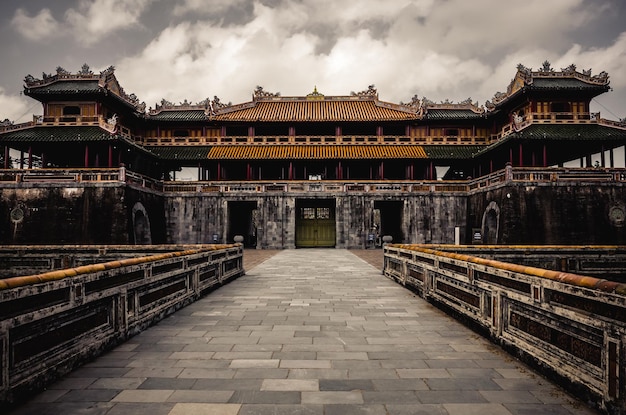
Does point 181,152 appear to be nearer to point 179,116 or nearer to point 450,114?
point 179,116

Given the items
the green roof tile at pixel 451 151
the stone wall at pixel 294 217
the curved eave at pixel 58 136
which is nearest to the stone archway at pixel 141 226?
the stone wall at pixel 294 217

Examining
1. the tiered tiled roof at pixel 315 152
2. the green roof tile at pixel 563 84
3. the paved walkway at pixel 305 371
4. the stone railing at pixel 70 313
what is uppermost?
the green roof tile at pixel 563 84

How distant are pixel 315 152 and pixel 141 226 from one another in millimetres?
13794

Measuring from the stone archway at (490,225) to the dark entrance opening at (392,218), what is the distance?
18.9ft

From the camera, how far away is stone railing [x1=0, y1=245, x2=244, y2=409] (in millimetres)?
3262

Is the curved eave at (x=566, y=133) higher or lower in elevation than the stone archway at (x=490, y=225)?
higher

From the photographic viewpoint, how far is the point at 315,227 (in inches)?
1154

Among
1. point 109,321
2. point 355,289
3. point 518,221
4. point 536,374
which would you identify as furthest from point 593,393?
point 518,221

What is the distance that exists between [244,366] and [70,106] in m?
28.7

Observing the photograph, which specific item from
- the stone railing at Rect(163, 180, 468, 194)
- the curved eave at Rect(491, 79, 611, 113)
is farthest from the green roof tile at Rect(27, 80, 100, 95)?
the curved eave at Rect(491, 79, 611, 113)

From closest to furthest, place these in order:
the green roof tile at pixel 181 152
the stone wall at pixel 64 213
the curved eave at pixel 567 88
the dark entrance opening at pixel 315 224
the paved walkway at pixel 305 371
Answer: the paved walkway at pixel 305 371, the stone wall at pixel 64 213, the curved eave at pixel 567 88, the green roof tile at pixel 181 152, the dark entrance opening at pixel 315 224

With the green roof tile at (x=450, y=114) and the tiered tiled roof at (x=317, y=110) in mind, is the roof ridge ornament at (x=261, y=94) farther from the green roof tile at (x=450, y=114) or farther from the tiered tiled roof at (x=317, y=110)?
the green roof tile at (x=450, y=114)

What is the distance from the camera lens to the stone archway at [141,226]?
2313 cm

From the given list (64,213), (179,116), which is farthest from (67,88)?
(64,213)
